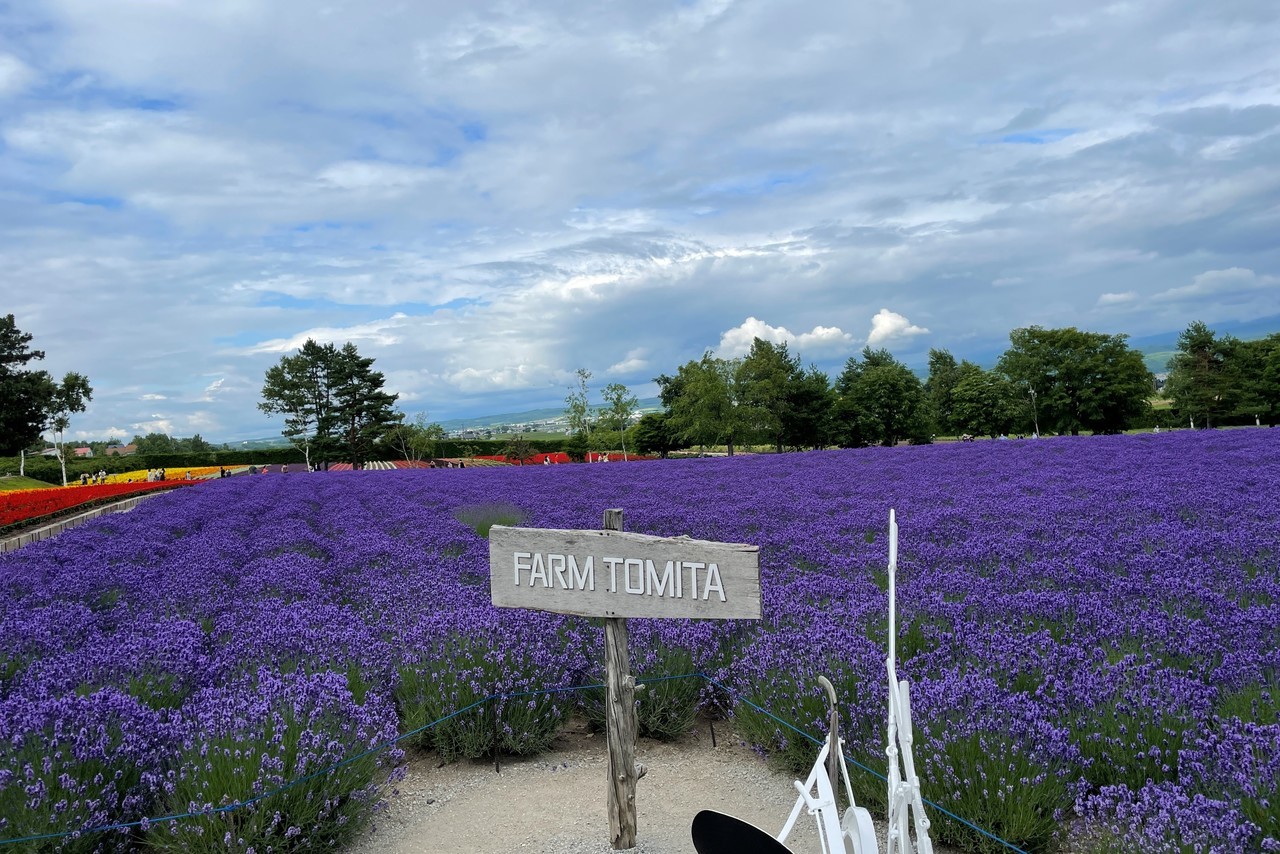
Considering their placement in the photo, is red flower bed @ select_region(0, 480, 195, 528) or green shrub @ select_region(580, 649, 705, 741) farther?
red flower bed @ select_region(0, 480, 195, 528)

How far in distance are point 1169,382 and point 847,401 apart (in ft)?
67.1

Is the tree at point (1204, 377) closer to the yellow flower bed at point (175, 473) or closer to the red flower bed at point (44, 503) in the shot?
the red flower bed at point (44, 503)

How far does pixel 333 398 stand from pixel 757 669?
60936 millimetres

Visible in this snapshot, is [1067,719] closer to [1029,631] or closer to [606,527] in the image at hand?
[1029,631]

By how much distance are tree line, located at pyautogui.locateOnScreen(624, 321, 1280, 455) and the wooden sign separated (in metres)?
37.6

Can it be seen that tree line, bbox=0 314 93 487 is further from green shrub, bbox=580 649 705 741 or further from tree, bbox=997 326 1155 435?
tree, bbox=997 326 1155 435

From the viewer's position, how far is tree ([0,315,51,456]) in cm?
3784

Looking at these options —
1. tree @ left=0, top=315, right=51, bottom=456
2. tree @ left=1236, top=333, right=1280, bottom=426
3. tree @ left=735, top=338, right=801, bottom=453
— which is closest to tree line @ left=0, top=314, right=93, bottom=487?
tree @ left=0, top=315, right=51, bottom=456

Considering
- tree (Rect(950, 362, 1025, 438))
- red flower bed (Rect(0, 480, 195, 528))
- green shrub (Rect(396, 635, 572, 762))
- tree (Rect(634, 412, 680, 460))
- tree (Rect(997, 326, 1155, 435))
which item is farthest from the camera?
tree (Rect(634, 412, 680, 460))

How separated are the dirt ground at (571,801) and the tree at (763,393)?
120ft

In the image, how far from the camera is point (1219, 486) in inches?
372

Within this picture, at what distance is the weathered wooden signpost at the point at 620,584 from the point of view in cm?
306

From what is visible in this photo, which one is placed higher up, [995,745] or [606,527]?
[606,527]

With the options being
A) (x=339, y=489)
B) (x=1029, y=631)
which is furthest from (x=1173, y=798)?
(x=339, y=489)
